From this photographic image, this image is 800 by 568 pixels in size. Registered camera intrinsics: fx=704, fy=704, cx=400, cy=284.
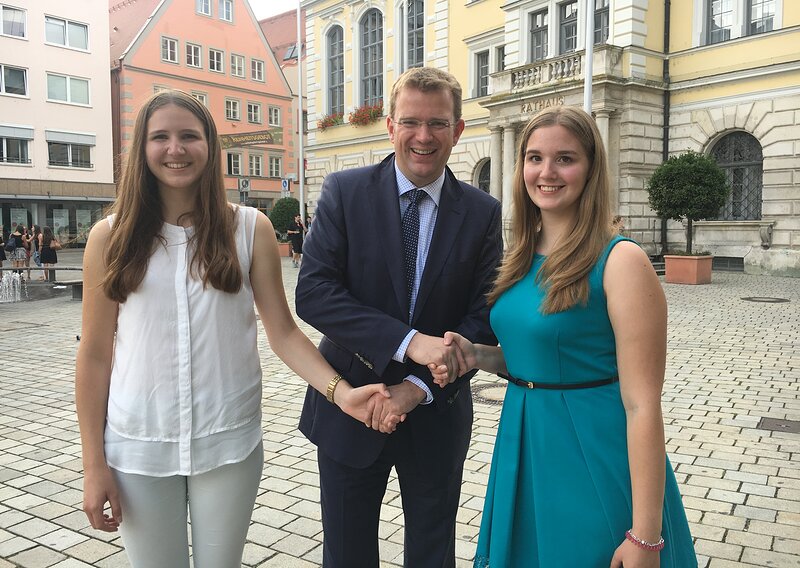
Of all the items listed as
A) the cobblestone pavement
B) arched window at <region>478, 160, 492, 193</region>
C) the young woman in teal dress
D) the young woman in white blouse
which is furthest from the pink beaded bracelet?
arched window at <region>478, 160, 492, 193</region>

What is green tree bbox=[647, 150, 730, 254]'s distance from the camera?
692 inches

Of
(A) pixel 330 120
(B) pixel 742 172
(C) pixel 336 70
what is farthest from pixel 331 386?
(C) pixel 336 70

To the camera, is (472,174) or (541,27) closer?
(541,27)

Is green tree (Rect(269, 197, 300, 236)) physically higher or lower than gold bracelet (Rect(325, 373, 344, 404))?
higher

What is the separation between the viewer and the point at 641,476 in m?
1.99

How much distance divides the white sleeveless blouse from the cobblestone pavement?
1.74m

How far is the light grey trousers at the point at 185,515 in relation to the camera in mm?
2189

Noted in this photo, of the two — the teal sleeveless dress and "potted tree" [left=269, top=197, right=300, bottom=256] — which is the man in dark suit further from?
"potted tree" [left=269, top=197, right=300, bottom=256]

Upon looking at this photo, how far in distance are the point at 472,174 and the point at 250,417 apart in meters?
28.0

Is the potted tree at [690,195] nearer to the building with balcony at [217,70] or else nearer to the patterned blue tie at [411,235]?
the patterned blue tie at [411,235]

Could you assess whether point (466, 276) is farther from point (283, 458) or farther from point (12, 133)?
point (12, 133)

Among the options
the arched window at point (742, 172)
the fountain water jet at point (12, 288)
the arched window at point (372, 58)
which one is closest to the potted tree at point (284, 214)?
the arched window at point (372, 58)

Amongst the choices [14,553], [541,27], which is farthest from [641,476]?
[541,27]

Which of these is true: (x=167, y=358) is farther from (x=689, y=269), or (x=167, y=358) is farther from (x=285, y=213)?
(x=285, y=213)
